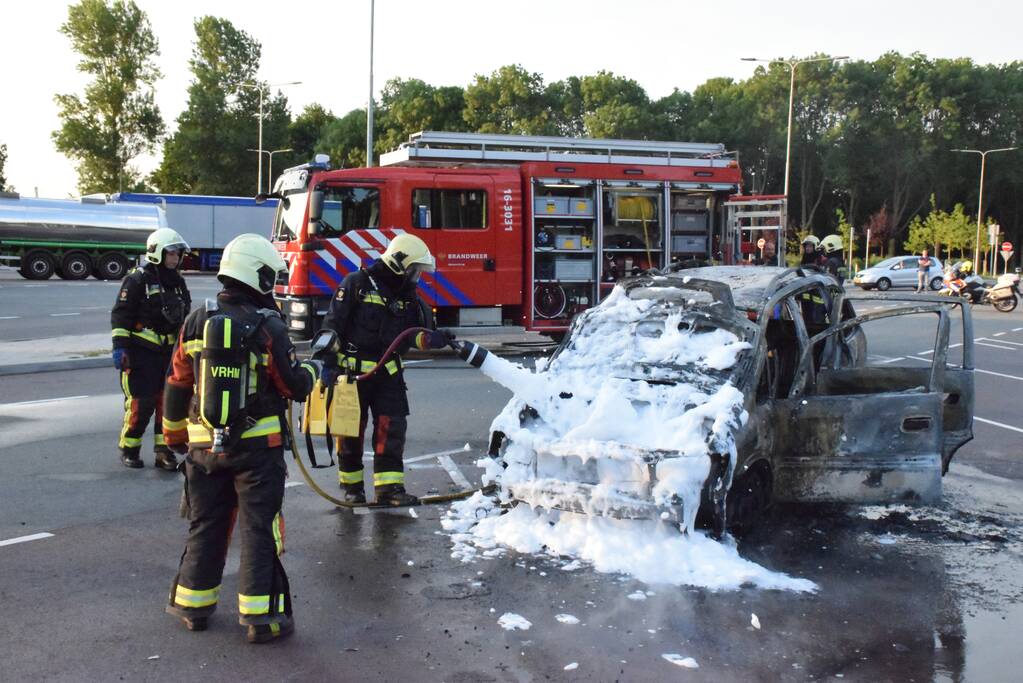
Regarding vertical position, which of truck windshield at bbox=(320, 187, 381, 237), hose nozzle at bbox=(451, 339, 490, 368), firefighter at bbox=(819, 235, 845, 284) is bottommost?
hose nozzle at bbox=(451, 339, 490, 368)

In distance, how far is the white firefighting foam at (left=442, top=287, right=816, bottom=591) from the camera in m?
5.25

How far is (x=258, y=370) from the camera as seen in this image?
4.44m

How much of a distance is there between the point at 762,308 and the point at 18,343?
13220 millimetres

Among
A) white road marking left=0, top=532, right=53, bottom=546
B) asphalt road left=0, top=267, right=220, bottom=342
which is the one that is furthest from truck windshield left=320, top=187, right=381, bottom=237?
white road marking left=0, top=532, right=53, bottom=546

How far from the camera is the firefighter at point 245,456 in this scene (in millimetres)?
4352

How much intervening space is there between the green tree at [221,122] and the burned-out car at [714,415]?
2593 inches

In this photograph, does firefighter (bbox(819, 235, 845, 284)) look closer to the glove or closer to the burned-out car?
the burned-out car

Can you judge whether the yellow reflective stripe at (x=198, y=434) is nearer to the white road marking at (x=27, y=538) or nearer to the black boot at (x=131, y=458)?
the white road marking at (x=27, y=538)

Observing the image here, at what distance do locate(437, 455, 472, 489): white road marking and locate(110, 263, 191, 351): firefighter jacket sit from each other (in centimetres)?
230

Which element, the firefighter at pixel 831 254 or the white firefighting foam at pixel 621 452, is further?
the firefighter at pixel 831 254

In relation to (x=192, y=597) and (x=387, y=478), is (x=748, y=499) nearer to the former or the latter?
(x=387, y=478)

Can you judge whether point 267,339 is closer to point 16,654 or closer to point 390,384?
point 16,654

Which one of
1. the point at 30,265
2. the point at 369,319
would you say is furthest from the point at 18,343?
the point at 30,265

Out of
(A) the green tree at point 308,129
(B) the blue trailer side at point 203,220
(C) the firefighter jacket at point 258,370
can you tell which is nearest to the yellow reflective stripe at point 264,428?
(C) the firefighter jacket at point 258,370
